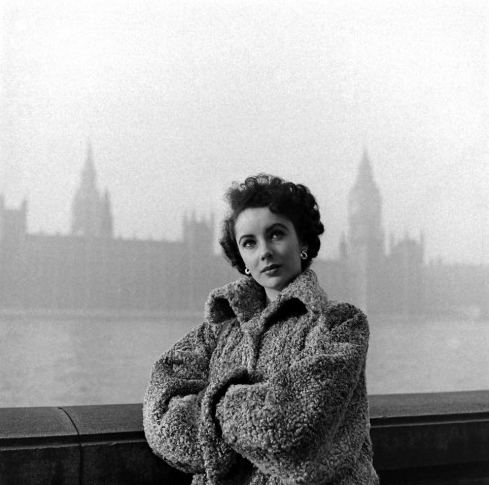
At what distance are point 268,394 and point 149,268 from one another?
48406 millimetres

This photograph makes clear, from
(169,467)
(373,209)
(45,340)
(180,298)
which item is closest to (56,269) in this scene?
(45,340)

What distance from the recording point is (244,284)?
177cm

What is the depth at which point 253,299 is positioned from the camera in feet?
5.76

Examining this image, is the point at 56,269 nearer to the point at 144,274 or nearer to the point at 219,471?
the point at 144,274

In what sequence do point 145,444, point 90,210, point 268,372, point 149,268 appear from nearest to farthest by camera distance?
point 268,372, point 145,444, point 149,268, point 90,210

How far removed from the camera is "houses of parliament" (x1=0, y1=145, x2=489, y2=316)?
48281 mm

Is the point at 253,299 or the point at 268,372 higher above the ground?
the point at 253,299

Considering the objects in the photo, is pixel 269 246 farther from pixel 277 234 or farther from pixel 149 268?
pixel 149 268

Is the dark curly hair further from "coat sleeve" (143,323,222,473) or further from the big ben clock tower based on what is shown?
the big ben clock tower

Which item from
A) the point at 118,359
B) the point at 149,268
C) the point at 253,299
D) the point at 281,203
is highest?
the point at 281,203

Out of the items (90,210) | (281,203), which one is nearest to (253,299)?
(281,203)

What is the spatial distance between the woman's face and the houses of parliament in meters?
42.2

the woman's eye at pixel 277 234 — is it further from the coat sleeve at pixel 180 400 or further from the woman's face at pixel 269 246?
the coat sleeve at pixel 180 400

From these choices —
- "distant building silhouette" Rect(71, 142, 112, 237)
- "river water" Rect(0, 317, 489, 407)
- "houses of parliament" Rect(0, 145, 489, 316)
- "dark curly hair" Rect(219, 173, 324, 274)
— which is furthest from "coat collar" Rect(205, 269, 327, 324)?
"distant building silhouette" Rect(71, 142, 112, 237)
